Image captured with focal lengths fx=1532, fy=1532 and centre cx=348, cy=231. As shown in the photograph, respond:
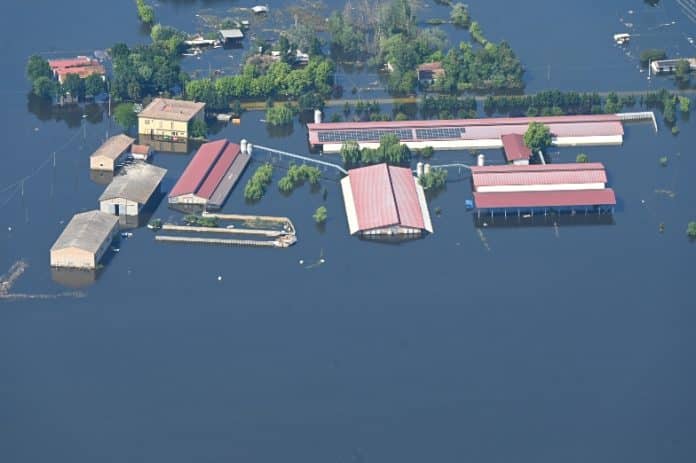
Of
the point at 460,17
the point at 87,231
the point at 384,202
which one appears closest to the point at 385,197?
the point at 384,202

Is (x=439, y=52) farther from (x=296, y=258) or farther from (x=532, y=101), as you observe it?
(x=296, y=258)

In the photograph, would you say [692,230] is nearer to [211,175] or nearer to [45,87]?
[211,175]

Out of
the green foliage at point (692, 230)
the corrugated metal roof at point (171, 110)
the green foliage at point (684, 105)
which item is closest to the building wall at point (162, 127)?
the corrugated metal roof at point (171, 110)

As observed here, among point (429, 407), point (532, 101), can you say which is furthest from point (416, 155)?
point (429, 407)

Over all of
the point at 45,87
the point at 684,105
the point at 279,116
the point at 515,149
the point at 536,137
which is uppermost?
the point at 45,87

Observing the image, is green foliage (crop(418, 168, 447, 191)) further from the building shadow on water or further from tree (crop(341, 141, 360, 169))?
tree (crop(341, 141, 360, 169))

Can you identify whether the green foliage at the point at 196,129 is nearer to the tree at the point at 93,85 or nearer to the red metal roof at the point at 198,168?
the red metal roof at the point at 198,168
